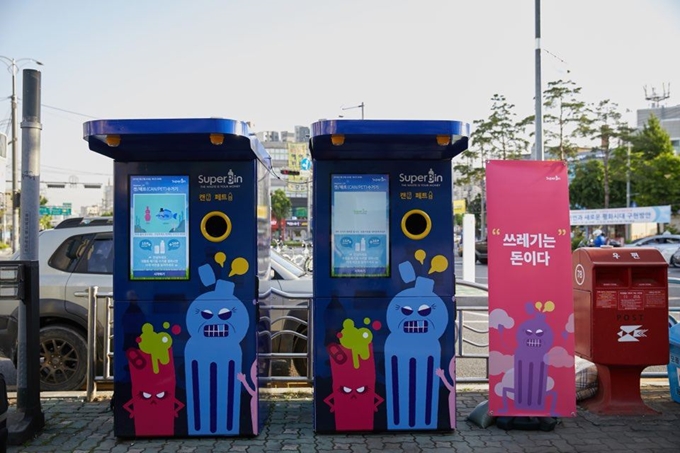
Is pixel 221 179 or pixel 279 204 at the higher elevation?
→ pixel 279 204

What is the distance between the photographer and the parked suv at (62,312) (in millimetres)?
6211

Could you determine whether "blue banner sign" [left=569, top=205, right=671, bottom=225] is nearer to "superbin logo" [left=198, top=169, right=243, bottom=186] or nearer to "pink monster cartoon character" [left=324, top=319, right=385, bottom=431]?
"pink monster cartoon character" [left=324, top=319, right=385, bottom=431]

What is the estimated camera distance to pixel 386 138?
4195 mm

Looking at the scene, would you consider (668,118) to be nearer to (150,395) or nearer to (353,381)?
(353,381)

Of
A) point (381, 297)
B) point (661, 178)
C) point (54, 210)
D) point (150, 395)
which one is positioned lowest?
point (150, 395)

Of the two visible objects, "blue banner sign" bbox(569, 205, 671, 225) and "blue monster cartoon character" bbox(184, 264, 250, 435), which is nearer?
"blue monster cartoon character" bbox(184, 264, 250, 435)

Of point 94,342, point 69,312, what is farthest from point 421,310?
point 69,312

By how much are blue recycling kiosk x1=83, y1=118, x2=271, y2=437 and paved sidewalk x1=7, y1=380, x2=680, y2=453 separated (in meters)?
0.15

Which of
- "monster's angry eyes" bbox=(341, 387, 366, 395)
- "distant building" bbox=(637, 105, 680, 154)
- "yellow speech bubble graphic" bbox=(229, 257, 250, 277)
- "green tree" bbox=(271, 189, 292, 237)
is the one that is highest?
"distant building" bbox=(637, 105, 680, 154)

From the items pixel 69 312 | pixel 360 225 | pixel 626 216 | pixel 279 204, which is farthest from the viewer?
pixel 279 204

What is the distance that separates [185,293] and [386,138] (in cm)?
188

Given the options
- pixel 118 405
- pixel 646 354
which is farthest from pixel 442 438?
pixel 118 405

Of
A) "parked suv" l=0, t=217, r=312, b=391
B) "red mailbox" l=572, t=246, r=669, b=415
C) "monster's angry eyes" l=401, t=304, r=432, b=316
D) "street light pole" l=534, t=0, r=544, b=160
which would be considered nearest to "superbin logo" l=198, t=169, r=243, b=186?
"monster's angry eyes" l=401, t=304, r=432, b=316

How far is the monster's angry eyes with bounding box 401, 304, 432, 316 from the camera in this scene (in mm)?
4566
